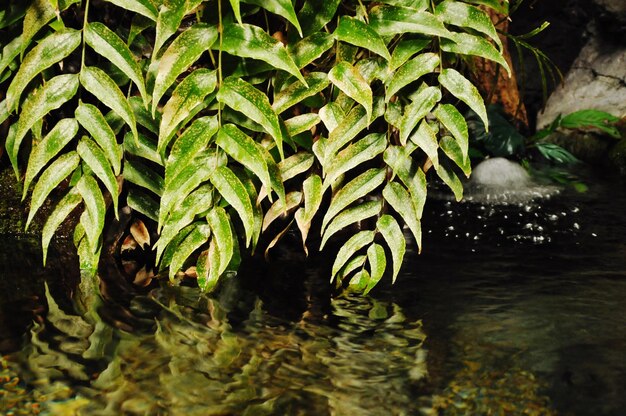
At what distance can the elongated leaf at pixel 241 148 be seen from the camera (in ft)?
6.43

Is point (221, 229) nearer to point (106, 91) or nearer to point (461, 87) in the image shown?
point (106, 91)

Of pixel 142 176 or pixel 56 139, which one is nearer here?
pixel 56 139

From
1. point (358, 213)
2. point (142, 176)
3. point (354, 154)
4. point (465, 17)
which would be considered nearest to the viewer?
point (465, 17)

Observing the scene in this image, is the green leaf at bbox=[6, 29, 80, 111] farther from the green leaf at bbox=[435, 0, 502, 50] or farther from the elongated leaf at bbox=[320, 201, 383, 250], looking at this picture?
the green leaf at bbox=[435, 0, 502, 50]

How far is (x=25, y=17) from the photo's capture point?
204 cm

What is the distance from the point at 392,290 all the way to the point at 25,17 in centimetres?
136

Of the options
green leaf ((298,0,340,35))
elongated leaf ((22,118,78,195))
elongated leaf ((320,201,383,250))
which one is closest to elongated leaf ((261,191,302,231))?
elongated leaf ((320,201,383,250))

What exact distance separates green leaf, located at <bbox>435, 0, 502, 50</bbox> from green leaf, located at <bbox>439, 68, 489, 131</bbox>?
0.42 ft

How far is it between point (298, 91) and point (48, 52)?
0.68m

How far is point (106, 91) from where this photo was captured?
2.03 m

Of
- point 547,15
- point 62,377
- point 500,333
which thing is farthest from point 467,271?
point 547,15

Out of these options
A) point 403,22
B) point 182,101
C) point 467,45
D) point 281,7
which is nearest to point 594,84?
point 467,45

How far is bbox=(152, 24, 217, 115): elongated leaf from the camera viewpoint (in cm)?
190

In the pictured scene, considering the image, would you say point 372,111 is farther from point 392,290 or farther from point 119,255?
point 119,255
